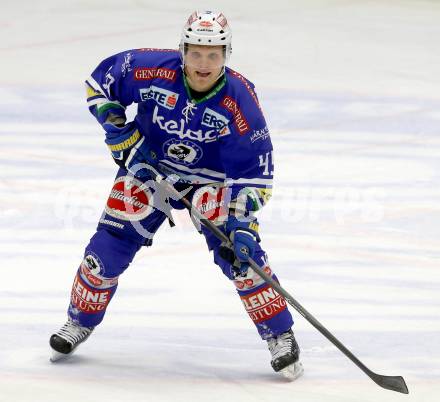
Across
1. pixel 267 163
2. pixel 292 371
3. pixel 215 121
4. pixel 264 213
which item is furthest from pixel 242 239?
pixel 264 213

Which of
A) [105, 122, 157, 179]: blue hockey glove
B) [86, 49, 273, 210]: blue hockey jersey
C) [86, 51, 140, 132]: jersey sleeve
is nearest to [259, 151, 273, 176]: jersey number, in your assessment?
[86, 49, 273, 210]: blue hockey jersey

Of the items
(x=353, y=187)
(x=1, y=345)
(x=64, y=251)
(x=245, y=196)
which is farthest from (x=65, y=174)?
(x=245, y=196)

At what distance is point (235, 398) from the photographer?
365 centimetres

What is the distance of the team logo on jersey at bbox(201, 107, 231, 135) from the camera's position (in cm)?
374

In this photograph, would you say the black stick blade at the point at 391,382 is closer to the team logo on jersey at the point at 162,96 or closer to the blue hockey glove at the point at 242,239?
the blue hockey glove at the point at 242,239

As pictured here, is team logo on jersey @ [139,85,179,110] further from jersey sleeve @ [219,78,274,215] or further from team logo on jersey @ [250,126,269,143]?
team logo on jersey @ [250,126,269,143]

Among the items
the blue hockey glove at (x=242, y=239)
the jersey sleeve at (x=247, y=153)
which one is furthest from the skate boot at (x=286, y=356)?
the jersey sleeve at (x=247, y=153)

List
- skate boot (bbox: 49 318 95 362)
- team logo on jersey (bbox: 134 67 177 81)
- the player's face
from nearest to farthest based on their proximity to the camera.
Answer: the player's face < team logo on jersey (bbox: 134 67 177 81) < skate boot (bbox: 49 318 95 362)

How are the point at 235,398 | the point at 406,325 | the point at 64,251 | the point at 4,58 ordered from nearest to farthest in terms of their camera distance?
the point at 235,398 → the point at 406,325 → the point at 64,251 → the point at 4,58

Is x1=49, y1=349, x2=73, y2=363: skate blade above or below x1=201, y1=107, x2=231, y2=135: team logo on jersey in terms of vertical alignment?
below

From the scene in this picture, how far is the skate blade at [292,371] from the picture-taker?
387 centimetres

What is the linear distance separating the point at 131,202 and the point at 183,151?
0.24m

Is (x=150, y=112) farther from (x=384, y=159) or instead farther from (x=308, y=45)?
(x=308, y=45)

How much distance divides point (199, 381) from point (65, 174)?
94.5 inches
